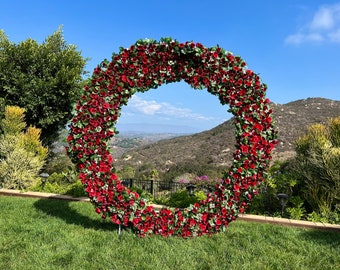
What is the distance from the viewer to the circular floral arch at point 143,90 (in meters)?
6.07

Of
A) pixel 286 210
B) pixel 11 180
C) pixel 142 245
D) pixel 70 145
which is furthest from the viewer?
pixel 11 180

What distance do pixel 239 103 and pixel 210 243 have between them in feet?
9.00

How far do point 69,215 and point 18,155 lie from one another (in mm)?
5225

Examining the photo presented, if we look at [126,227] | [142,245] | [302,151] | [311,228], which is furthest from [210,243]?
[302,151]

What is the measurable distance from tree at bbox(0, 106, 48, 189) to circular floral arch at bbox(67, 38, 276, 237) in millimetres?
6305

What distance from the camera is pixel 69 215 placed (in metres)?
7.54

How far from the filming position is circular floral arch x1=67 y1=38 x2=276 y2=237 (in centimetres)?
607

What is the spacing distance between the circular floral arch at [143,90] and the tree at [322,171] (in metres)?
2.49

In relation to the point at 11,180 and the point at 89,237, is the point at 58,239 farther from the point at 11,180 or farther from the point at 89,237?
the point at 11,180

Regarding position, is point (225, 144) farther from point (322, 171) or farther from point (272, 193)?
point (322, 171)

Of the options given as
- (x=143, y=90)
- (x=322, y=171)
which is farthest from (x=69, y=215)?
(x=322, y=171)

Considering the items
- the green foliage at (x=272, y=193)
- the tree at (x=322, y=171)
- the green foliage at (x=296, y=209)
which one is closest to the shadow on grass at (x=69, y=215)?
the green foliage at (x=272, y=193)

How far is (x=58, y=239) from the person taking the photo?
5.76 m

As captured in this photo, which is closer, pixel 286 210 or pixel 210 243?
pixel 210 243
